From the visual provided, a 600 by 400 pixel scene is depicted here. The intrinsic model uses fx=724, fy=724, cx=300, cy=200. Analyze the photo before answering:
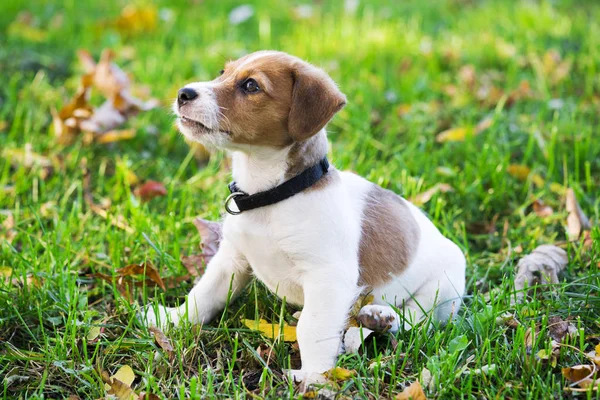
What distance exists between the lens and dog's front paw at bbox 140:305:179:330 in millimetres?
3008

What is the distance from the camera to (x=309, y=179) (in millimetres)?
2938

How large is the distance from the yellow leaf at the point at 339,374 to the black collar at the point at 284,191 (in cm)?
71

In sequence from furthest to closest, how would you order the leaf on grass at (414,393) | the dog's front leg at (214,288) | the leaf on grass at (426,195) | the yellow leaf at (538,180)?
the yellow leaf at (538,180) < the leaf on grass at (426,195) < the dog's front leg at (214,288) < the leaf on grass at (414,393)

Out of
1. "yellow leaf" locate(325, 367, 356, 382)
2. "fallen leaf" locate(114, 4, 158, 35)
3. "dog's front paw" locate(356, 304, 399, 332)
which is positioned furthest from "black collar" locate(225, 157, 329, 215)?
"fallen leaf" locate(114, 4, 158, 35)

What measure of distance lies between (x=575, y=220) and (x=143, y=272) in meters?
2.30

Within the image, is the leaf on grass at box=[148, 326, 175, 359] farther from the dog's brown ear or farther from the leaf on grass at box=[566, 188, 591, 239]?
the leaf on grass at box=[566, 188, 591, 239]

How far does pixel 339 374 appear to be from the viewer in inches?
106

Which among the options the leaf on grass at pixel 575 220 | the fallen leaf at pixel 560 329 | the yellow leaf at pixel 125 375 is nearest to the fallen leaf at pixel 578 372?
the fallen leaf at pixel 560 329

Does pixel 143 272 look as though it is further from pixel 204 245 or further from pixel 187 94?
pixel 187 94

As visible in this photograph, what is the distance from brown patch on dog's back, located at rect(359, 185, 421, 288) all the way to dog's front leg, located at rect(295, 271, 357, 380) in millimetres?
218

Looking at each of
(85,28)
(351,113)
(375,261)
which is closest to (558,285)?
(375,261)

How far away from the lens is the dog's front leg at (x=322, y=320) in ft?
9.05

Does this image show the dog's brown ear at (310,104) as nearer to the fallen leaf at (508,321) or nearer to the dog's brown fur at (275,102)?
the dog's brown fur at (275,102)

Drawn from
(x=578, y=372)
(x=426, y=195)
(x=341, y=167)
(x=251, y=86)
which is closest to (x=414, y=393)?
(x=578, y=372)
